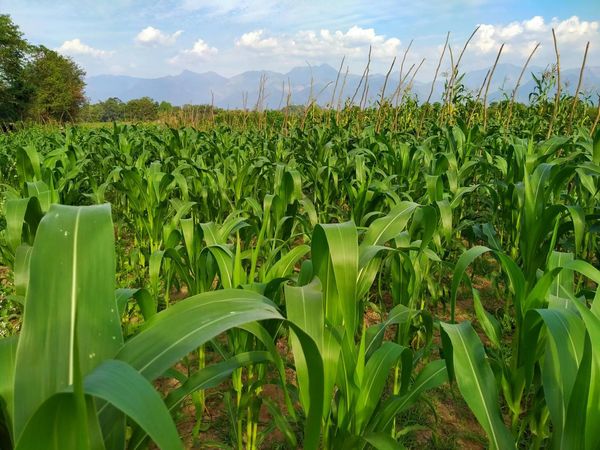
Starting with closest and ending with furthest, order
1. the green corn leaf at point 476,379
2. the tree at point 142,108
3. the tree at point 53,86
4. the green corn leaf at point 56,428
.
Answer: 1. the green corn leaf at point 56,428
2. the green corn leaf at point 476,379
3. the tree at point 53,86
4. the tree at point 142,108

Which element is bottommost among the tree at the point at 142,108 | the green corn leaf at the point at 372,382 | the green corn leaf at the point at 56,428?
the green corn leaf at the point at 372,382

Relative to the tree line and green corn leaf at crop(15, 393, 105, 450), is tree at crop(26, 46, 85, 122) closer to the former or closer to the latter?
the tree line

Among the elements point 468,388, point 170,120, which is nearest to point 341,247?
point 468,388

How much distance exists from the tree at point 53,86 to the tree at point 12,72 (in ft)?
2.47

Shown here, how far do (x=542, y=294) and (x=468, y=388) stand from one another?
422 mm

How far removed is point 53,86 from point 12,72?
3.24 meters

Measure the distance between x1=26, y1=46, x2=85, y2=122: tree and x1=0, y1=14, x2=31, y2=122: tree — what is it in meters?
0.75

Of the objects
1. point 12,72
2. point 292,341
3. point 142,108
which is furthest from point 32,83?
point 292,341

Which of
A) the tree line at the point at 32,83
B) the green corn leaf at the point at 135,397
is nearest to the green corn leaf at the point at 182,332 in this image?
the green corn leaf at the point at 135,397

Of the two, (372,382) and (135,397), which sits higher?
(135,397)

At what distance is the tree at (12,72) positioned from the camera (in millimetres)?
33938

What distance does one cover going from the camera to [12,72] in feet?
118

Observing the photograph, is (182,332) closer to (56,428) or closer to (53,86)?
(56,428)

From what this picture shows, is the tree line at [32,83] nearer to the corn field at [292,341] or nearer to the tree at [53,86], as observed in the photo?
the tree at [53,86]
